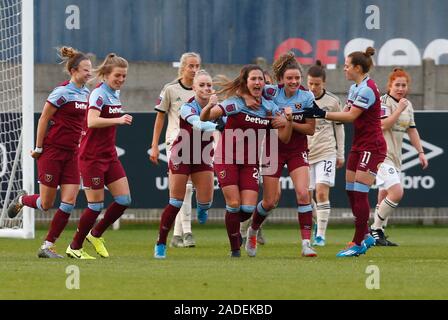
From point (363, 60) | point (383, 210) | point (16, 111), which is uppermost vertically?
point (363, 60)

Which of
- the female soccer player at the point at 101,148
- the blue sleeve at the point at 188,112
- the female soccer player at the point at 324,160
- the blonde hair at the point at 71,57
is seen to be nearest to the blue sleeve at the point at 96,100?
the female soccer player at the point at 101,148

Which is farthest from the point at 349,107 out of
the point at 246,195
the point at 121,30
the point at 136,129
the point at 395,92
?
the point at 121,30

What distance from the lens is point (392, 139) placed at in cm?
1634

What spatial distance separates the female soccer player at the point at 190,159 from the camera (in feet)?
42.4

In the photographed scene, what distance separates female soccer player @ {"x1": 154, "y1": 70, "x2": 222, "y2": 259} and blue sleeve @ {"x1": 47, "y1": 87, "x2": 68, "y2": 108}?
124 centimetres

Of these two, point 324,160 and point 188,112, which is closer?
point 188,112

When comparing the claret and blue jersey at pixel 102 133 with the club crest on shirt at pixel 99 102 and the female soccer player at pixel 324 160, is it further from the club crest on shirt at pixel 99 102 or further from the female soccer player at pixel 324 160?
the female soccer player at pixel 324 160

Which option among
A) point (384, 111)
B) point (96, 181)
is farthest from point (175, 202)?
point (384, 111)

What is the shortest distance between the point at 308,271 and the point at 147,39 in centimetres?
1675

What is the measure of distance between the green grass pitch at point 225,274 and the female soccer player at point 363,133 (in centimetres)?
39

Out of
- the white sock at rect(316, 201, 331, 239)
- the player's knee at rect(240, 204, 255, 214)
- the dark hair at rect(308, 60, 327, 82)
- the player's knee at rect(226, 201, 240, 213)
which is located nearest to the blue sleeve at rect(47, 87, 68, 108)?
the player's knee at rect(226, 201, 240, 213)

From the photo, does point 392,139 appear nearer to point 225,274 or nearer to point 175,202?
point 175,202

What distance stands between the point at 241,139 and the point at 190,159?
0.69 meters

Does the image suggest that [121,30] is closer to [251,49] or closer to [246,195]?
[251,49]
